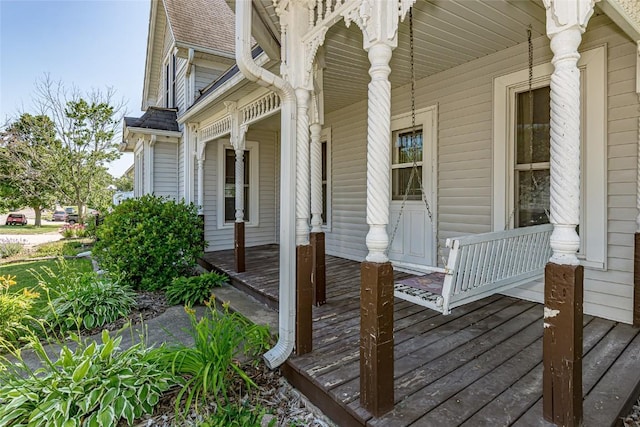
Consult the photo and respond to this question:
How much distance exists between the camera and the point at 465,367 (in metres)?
2.29

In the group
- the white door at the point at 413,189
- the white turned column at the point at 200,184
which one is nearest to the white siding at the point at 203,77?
the white turned column at the point at 200,184

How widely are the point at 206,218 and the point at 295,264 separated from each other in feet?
16.7

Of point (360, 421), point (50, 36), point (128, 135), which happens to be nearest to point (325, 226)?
point (360, 421)

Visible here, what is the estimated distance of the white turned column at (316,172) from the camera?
11.5ft

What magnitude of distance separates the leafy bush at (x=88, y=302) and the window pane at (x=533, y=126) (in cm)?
494

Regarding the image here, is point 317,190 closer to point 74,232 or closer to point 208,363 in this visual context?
point 208,363

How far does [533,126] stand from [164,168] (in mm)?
7622

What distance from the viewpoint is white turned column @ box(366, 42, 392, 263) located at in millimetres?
1850

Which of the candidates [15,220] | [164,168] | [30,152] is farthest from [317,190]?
[15,220]

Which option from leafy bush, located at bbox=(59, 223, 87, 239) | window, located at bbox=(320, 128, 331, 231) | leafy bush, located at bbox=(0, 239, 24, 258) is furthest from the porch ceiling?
leafy bush, located at bbox=(59, 223, 87, 239)

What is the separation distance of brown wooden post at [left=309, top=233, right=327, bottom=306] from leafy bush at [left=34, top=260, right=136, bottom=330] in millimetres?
2259

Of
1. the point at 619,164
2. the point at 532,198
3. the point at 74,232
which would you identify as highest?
the point at 619,164

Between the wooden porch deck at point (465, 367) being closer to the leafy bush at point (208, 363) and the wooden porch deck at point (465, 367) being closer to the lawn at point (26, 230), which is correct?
the leafy bush at point (208, 363)

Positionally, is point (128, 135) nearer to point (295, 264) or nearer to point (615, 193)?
point (295, 264)
